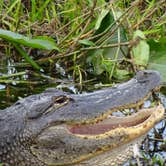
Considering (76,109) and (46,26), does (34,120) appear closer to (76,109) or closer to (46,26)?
(76,109)

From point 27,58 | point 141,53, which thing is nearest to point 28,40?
point 27,58

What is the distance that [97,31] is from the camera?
4.79 m

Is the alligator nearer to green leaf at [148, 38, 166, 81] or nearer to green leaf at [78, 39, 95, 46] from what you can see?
green leaf at [78, 39, 95, 46]

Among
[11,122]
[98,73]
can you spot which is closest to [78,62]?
[98,73]

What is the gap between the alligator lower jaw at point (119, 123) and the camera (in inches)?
118

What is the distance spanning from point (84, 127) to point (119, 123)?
0.60 ft

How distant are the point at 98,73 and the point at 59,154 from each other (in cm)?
185

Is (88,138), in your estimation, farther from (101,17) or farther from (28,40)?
(101,17)

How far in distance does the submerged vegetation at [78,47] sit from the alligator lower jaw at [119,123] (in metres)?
1.36

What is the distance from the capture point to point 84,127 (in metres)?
3.09

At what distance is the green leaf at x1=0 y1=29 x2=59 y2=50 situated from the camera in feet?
14.4

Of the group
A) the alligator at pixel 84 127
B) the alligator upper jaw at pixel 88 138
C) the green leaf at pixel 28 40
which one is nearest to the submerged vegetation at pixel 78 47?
the green leaf at pixel 28 40

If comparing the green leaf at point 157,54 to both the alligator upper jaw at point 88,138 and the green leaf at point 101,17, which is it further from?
the alligator upper jaw at point 88,138

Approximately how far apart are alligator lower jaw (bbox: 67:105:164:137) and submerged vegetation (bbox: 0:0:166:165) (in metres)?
1.36
